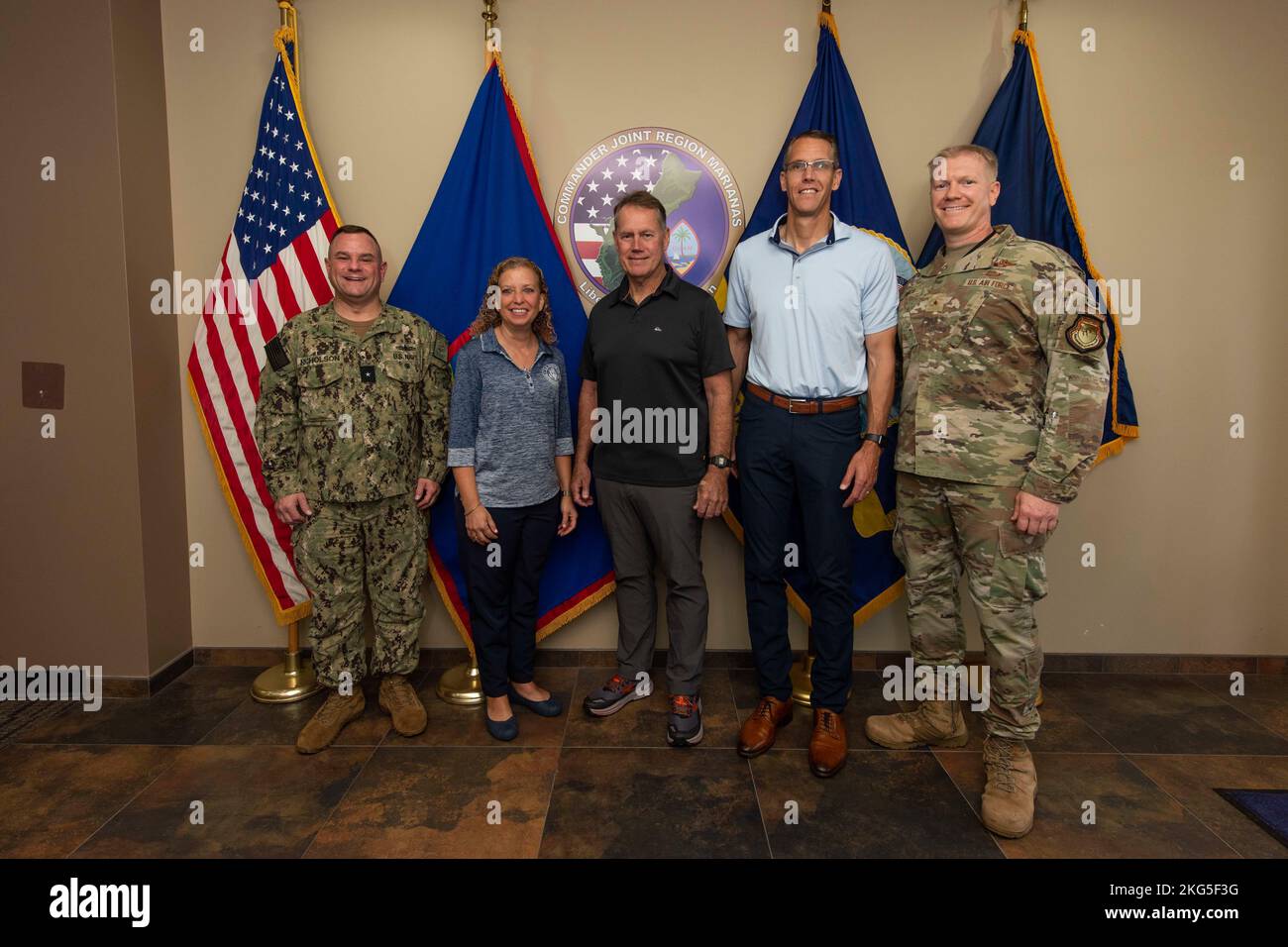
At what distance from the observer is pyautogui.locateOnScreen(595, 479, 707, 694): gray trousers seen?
2604 millimetres

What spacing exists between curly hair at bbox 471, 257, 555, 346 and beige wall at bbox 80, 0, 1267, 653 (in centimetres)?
69

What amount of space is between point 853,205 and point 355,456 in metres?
2.13

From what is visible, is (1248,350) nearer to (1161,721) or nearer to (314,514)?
(1161,721)

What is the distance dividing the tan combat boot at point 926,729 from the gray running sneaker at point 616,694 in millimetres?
855

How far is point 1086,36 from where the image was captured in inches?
119

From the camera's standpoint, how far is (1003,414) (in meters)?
2.24

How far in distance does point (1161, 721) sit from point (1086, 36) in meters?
2.72

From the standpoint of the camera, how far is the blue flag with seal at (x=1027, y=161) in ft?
9.50

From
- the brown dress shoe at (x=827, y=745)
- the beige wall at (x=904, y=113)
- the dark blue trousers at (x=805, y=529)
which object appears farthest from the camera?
the beige wall at (x=904, y=113)

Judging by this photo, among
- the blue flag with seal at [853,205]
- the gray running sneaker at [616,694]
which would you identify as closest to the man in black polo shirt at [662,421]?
the gray running sneaker at [616,694]

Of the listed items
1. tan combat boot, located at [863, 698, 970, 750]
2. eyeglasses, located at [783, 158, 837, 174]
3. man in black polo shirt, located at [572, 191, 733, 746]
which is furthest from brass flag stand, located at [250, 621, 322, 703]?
eyeglasses, located at [783, 158, 837, 174]

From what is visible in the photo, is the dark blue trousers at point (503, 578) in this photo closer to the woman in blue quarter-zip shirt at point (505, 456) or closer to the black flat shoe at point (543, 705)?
the woman in blue quarter-zip shirt at point (505, 456)

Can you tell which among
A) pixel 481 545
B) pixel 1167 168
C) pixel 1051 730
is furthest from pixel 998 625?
pixel 1167 168

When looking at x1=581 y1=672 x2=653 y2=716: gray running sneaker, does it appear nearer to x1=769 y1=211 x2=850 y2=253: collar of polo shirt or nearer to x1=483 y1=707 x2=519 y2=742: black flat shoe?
x1=483 y1=707 x2=519 y2=742: black flat shoe
